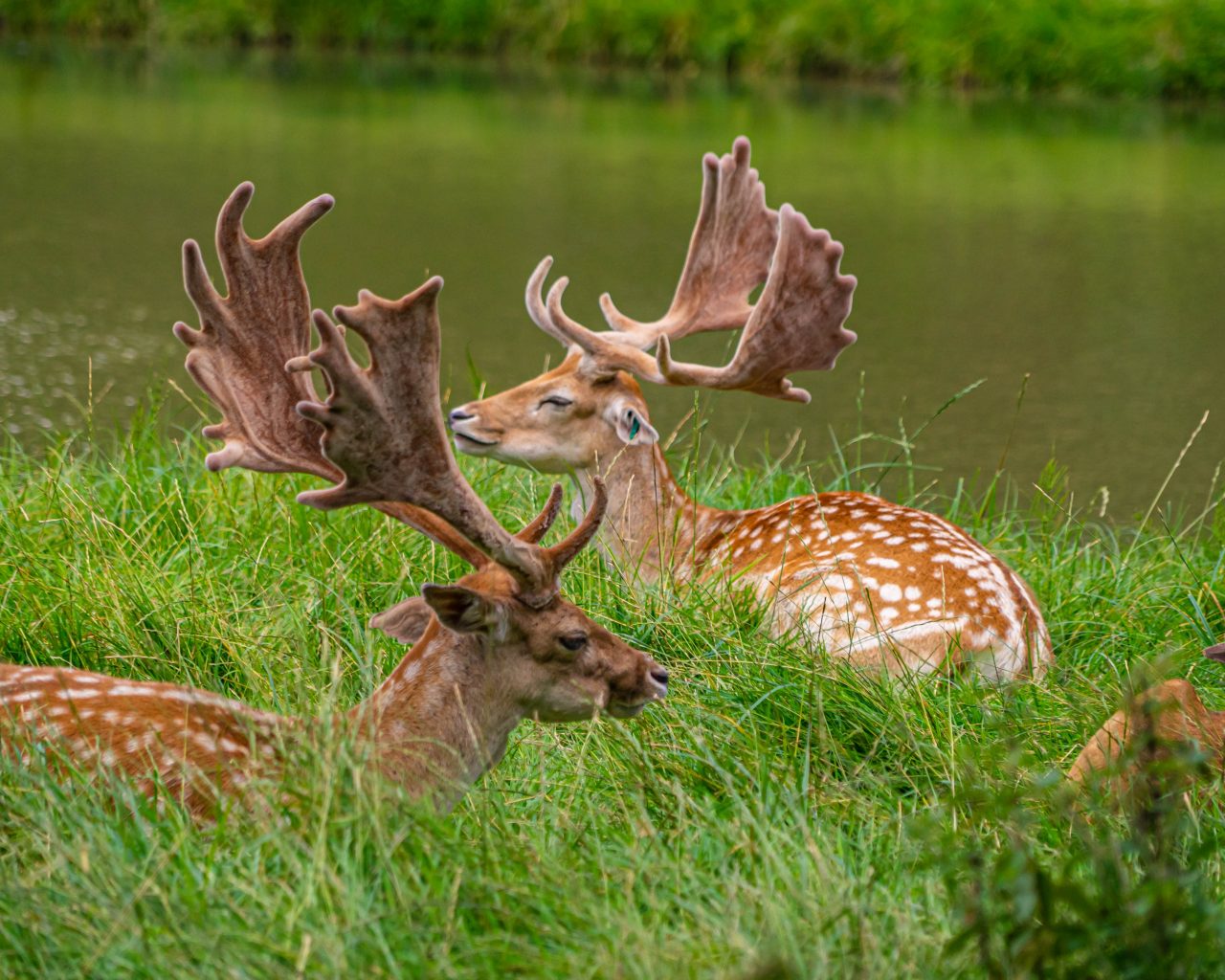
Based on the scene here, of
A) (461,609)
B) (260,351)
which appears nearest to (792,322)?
(260,351)

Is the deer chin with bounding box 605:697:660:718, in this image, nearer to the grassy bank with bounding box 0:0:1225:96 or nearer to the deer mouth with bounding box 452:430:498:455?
the deer mouth with bounding box 452:430:498:455

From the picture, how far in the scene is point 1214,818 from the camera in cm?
370

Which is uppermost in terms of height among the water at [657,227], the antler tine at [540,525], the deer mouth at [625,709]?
the antler tine at [540,525]

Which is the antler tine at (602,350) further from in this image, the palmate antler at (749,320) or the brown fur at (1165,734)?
the brown fur at (1165,734)

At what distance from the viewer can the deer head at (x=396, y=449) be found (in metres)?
3.46

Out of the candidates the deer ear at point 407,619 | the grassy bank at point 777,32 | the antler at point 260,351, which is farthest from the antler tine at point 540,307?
the grassy bank at point 777,32

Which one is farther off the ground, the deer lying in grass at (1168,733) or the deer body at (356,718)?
the deer body at (356,718)

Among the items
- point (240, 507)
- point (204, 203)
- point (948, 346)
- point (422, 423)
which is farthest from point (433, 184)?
point (422, 423)

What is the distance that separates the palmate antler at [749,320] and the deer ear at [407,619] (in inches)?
72.4

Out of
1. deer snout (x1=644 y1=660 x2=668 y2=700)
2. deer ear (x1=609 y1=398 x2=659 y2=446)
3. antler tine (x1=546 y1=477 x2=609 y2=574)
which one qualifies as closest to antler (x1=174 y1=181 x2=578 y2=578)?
antler tine (x1=546 y1=477 x2=609 y2=574)

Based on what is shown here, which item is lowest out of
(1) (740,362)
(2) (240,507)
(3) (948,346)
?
(3) (948,346)

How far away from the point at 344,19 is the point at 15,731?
2815cm

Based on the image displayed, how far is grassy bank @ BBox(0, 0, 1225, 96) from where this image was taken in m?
25.6

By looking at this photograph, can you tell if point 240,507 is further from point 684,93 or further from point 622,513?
point 684,93
